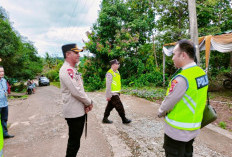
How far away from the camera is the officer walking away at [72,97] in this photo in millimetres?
2039

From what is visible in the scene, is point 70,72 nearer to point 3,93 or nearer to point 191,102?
point 191,102

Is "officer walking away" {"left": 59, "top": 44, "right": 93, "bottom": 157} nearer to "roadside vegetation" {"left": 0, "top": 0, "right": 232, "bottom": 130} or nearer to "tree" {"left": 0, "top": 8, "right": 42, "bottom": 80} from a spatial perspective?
"roadside vegetation" {"left": 0, "top": 0, "right": 232, "bottom": 130}

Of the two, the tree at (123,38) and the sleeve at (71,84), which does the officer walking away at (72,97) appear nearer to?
the sleeve at (71,84)

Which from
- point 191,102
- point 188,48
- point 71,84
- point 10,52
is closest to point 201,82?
point 191,102

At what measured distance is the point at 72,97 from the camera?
6.91 feet

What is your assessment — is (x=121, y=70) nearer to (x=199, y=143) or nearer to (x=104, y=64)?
(x=104, y=64)

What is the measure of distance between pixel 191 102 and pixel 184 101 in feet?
0.23

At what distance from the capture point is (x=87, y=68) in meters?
12.9

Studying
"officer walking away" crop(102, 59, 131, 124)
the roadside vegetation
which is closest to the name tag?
"officer walking away" crop(102, 59, 131, 124)

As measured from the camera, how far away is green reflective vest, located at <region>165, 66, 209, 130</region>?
→ 1466mm

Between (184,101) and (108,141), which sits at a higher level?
(184,101)

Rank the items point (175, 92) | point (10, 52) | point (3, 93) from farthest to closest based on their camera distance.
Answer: point (10, 52) → point (3, 93) → point (175, 92)

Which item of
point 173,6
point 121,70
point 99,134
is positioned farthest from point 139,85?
point 99,134

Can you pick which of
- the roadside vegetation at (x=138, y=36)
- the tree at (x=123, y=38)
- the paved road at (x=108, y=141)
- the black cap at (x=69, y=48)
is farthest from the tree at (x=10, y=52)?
the black cap at (x=69, y=48)
